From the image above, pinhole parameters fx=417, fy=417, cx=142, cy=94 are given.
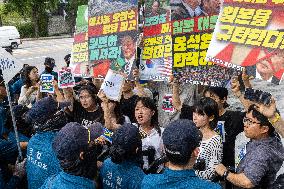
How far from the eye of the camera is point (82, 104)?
475cm

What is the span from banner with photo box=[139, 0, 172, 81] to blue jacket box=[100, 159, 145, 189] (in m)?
1.67

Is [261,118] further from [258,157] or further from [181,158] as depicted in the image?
[181,158]

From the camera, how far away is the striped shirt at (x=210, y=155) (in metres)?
3.47

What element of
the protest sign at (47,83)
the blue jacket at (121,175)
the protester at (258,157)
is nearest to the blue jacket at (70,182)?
the blue jacket at (121,175)

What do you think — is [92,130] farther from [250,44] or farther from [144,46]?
[250,44]

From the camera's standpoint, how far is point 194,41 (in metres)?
4.29

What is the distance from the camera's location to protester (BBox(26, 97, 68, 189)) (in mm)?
3303

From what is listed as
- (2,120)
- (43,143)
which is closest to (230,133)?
(43,143)

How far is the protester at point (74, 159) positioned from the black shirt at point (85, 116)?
1.74 metres

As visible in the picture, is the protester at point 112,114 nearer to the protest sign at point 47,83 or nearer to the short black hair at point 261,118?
the protest sign at point 47,83

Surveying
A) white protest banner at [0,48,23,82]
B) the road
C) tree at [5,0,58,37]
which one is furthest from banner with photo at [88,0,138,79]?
tree at [5,0,58,37]

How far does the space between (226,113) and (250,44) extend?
2.75 ft

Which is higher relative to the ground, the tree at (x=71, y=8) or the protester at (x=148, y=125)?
the protester at (x=148, y=125)

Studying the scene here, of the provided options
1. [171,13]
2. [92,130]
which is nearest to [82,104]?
[92,130]
